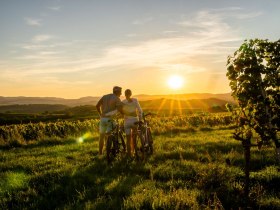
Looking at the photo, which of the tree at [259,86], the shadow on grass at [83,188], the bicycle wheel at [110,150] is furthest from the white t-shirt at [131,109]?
the tree at [259,86]

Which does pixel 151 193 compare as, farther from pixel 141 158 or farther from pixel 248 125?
pixel 141 158

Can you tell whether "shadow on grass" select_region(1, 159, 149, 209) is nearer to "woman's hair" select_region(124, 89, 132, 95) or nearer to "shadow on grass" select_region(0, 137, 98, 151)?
"woman's hair" select_region(124, 89, 132, 95)

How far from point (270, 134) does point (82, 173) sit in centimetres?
629

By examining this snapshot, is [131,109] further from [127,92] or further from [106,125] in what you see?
[106,125]

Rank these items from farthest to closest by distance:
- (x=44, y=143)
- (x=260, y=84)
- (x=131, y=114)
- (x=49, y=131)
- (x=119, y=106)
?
(x=49, y=131), (x=44, y=143), (x=131, y=114), (x=119, y=106), (x=260, y=84)

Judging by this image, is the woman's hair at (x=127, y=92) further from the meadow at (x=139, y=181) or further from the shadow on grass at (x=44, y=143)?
the shadow on grass at (x=44, y=143)

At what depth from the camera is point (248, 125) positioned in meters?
8.59

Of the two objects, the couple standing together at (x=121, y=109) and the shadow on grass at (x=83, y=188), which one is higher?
the couple standing together at (x=121, y=109)

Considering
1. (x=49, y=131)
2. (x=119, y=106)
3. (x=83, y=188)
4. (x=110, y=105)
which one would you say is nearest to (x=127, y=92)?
(x=119, y=106)

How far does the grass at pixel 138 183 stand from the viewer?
845cm

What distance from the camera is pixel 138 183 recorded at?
34.1 ft

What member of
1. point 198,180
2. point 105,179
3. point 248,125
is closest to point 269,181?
point 198,180

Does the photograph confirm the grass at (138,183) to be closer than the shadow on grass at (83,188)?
Yes

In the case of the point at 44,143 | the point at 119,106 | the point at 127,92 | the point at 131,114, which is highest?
the point at 127,92
